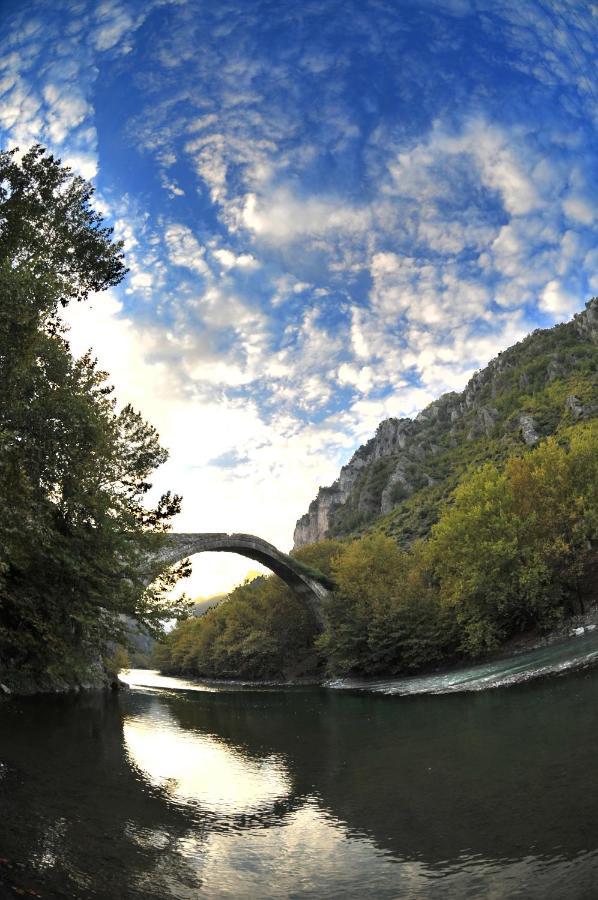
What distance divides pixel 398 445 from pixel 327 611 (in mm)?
106651

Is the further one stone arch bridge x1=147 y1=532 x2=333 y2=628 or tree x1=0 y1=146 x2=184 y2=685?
stone arch bridge x1=147 y1=532 x2=333 y2=628

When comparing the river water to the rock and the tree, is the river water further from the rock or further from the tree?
the rock

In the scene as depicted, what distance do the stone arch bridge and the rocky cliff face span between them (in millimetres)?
40914

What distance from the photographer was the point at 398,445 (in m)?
148

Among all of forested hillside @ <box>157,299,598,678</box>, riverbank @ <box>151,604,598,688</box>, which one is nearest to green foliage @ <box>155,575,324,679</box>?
forested hillside @ <box>157,299,598,678</box>

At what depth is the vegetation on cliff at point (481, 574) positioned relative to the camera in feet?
103

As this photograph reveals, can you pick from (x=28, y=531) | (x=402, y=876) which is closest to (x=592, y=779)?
(x=402, y=876)

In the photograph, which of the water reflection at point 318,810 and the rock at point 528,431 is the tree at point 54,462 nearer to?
the water reflection at point 318,810

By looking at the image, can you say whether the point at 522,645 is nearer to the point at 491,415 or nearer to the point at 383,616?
Result: the point at 383,616

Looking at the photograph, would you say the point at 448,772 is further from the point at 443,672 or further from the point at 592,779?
the point at 443,672

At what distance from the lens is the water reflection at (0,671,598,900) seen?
17.4 feet

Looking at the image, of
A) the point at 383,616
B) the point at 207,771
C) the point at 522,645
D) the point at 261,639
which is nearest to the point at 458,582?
the point at 522,645

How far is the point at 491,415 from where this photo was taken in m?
108

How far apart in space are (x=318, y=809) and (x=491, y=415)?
352 feet
